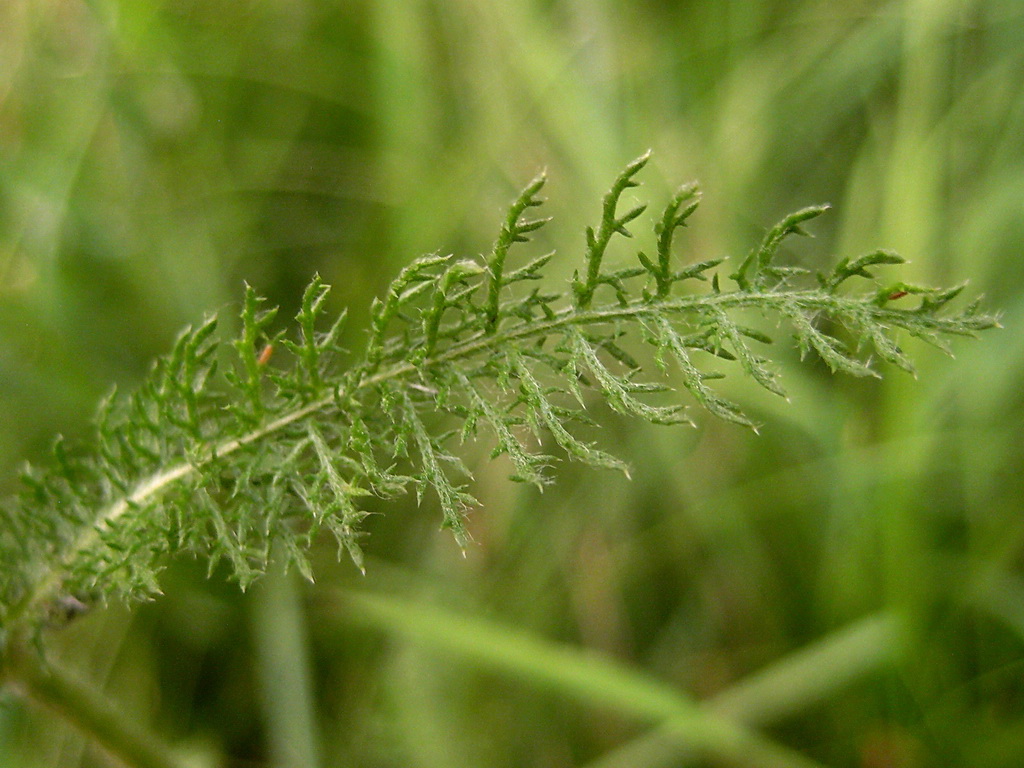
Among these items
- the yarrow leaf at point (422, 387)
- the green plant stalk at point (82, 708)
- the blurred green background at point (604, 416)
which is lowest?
the green plant stalk at point (82, 708)

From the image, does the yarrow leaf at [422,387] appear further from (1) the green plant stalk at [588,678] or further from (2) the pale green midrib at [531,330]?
(1) the green plant stalk at [588,678]

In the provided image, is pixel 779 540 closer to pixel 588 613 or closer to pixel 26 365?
pixel 588 613

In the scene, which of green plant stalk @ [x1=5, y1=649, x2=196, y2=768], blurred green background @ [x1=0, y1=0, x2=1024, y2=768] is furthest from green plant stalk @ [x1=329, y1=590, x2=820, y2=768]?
green plant stalk @ [x1=5, y1=649, x2=196, y2=768]

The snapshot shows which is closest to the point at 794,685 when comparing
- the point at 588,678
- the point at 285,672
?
the point at 588,678

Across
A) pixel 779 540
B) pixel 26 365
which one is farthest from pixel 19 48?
pixel 779 540

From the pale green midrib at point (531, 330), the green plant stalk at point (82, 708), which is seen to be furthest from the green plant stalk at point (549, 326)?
the green plant stalk at point (82, 708)

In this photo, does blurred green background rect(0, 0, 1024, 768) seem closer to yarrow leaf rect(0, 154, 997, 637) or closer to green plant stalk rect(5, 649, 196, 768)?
green plant stalk rect(5, 649, 196, 768)

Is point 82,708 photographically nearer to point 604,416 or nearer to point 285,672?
point 285,672
